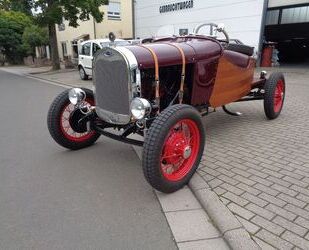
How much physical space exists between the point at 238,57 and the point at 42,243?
4.24 metres

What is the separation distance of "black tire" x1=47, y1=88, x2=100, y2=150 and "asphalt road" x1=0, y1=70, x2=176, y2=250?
0.48 ft

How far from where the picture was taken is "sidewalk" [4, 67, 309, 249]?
106 inches

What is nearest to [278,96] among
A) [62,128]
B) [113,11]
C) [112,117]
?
[112,117]

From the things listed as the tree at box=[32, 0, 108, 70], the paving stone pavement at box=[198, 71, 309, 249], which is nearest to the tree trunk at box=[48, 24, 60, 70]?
the tree at box=[32, 0, 108, 70]

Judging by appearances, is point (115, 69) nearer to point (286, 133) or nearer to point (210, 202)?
point (210, 202)

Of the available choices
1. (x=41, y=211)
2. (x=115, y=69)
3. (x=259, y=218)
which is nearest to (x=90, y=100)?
(x=115, y=69)

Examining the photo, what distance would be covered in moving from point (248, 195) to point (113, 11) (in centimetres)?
2596

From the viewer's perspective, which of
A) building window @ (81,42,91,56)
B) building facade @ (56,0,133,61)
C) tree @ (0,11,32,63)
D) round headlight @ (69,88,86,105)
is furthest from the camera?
tree @ (0,11,32,63)

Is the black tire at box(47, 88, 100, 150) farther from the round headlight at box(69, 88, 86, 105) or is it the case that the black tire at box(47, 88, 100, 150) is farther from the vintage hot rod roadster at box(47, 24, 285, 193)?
the round headlight at box(69, 88, 86, 105)

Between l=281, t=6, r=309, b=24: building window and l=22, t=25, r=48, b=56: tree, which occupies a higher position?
l=281, t=6, r=309, b=24: building window

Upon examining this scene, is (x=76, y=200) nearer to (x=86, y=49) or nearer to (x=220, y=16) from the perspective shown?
(x=86, y=49)

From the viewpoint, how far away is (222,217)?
2916mm

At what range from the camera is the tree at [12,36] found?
3143 centimetres

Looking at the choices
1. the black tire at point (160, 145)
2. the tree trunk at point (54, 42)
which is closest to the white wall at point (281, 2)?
the tree trunk at point (54, 42)
